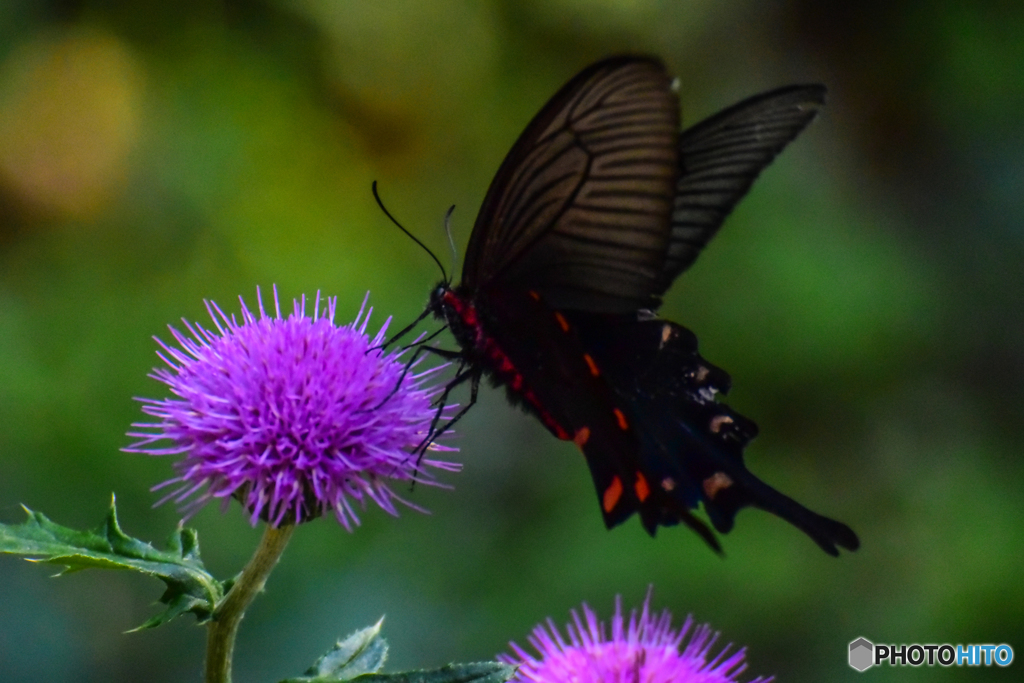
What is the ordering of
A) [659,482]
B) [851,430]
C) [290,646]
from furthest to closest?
[851,430] → [290,646] → [659,482]

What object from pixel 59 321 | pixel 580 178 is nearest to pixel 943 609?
pixel 580 178

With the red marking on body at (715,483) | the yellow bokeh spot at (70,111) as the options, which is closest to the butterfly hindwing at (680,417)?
the red marking on body at (715,483)

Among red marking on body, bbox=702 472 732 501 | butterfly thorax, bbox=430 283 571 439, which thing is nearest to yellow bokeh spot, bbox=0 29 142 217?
butterfly thorax, bbox=430 283 571 439

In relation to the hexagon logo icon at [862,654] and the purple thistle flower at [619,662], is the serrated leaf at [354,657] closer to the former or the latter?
the purple thistle flower at [619,662]

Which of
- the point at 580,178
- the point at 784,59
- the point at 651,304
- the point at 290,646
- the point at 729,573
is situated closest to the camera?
the point at 580,178

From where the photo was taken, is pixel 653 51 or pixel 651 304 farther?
pixel 653 51

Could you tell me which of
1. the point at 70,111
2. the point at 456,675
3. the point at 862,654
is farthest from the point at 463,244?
the point at 456,675

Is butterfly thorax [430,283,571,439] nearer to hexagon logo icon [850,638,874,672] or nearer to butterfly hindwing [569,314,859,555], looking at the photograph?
butterfly hindwing [569,314,859,555]

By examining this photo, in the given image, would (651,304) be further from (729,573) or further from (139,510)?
(139,510)
